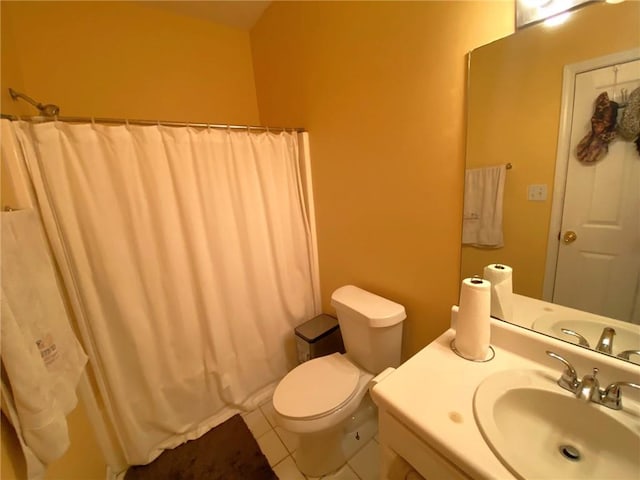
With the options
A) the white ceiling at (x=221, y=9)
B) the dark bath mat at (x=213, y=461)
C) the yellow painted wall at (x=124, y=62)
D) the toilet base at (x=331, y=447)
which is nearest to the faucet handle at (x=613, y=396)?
the toilet base at (x=331, y=447)

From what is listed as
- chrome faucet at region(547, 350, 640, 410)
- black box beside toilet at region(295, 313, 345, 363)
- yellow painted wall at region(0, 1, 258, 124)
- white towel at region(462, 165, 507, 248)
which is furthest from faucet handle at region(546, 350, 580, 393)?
yellow painted wall at region(0, 1, 258, 124)

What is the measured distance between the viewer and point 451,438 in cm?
61

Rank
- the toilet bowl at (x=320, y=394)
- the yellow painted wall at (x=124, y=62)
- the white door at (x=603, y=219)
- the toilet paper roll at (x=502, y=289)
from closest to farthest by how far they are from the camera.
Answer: the white door at (x=603, y=219)
the toilet paper roll at (x=502, y=289)
the toilet bowl at (x=320, y=394)
the yellow painted wall at (x=124, y=62)

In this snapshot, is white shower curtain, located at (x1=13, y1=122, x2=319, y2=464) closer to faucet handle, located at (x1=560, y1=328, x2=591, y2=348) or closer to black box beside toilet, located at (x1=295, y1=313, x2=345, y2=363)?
black box beside toilet, located at (x1=295, y1=313, x2=345, y2=363)

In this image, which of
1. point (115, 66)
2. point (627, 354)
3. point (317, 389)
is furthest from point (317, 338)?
point (115, 66)

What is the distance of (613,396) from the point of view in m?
0.66

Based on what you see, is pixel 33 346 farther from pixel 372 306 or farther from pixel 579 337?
pixel 579 337

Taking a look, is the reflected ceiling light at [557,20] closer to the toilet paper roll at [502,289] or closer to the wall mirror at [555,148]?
the wall mirror at [555,148]

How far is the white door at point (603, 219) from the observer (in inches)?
27.4

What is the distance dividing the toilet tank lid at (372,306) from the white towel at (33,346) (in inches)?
43.0

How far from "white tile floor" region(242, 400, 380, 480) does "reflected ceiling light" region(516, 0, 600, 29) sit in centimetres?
192

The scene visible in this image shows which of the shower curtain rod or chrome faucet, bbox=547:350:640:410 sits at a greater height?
the shower curtain rod

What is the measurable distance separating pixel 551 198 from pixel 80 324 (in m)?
1.92

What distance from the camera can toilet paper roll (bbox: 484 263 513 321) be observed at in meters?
0.95
